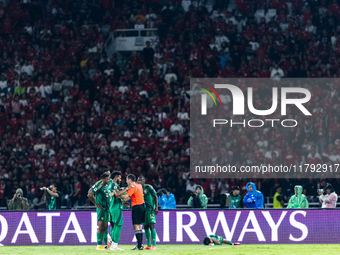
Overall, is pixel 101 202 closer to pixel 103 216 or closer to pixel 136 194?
pixel 103 216

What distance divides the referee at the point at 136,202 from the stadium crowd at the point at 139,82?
691 cm

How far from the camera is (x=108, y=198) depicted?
19000 mm

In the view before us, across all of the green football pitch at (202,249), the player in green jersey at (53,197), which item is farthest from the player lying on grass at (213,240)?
the player in green jersey at (53,197)

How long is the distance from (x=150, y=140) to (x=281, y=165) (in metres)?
4.76

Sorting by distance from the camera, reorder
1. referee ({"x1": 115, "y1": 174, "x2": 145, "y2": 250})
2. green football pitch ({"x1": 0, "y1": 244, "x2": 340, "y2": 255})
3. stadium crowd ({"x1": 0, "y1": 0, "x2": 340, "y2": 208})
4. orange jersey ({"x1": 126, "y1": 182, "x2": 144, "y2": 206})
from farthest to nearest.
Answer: stadium crowd ({"x1": 0, "y1": 0, "x2": 340, "y2": 208}) → orange jersey ({"x1": 126, "y1": 182, "x2": 144, "y2": 206}) → referee ({"x1": 115, "y1": 174, "x2": 145, "y2": 250}) → green football pitch ({"x1": 0, "y1": 244, "x2": 340, "y2": 255})

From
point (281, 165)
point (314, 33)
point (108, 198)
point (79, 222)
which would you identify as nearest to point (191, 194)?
point (281, 165)

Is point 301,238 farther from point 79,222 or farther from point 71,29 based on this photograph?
point 71,29

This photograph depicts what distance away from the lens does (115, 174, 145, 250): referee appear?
18.9 metres

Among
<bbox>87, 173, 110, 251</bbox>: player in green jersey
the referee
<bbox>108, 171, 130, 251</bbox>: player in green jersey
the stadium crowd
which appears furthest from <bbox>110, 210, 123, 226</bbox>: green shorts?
the stadium crowd

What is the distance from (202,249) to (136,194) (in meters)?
2.07

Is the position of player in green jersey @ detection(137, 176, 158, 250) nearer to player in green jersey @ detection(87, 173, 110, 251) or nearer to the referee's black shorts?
the referee's black shorts

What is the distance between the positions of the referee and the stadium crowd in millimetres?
6912

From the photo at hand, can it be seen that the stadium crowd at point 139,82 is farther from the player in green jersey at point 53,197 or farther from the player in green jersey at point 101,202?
the player in green jersey at point 101,202

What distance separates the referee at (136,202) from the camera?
18859 millimetres
